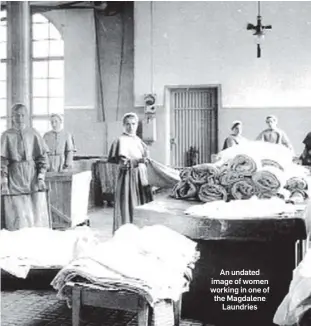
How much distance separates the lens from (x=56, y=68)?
9570 millimetres

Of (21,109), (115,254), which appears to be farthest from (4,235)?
(115,254)

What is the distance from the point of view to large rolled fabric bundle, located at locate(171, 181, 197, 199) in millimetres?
3055

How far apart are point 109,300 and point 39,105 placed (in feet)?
25.5

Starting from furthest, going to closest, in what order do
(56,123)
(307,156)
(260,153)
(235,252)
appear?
(56,123) → (307,156) → (260,153) → (235,252)

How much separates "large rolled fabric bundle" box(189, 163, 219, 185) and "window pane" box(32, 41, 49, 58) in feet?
24.0

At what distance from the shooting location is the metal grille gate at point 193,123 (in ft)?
29.1

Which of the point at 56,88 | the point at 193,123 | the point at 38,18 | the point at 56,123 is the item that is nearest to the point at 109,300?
the point at 56,123

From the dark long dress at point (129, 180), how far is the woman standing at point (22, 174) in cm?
68

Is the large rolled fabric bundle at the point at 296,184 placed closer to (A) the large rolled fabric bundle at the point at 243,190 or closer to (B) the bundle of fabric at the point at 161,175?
(A) the large rolled fabric bundle at the point at 243,190

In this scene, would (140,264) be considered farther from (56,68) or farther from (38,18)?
(38,18)

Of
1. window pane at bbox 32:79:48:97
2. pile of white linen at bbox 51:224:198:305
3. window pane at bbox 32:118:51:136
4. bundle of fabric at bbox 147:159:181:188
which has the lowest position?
pile of white linen at bbox 51:224:198:305

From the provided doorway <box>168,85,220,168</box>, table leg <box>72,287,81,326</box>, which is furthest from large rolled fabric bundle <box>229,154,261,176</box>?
doorway <box>168,85,220,168</box>

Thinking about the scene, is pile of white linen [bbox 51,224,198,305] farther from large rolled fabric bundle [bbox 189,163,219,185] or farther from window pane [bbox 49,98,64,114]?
window pane [bbox 49,98,64,114]

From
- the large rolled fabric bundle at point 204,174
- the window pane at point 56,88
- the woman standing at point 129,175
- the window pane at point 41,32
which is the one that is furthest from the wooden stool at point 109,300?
the window pane at point 41,32
